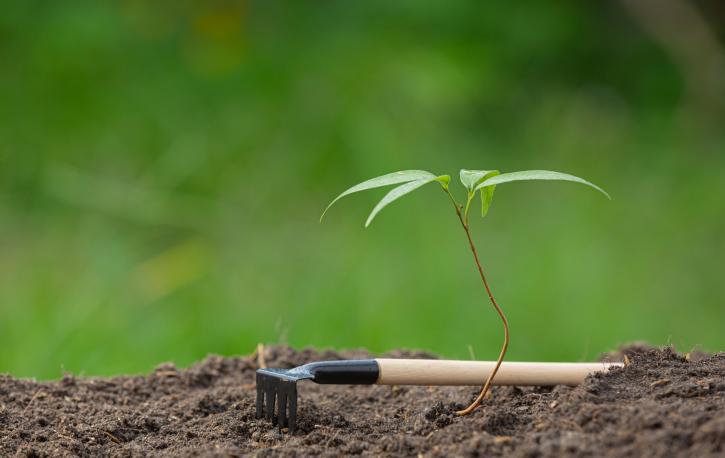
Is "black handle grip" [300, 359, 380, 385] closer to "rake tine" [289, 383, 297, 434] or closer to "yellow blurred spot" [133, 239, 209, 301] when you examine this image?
"rake tine" [289, 383, 297, 434]

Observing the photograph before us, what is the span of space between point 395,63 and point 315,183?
34.9 inches

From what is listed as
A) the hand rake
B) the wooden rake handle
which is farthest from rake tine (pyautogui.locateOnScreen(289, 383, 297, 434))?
the wooden rake handle

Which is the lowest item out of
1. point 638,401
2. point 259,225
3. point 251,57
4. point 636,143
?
point 638,401

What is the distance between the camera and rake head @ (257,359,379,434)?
4.96 feet

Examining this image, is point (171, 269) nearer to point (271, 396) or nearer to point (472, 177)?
point (271, 396)

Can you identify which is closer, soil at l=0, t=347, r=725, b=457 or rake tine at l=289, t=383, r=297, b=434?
soil at l=0, t=347, r=725, b=457

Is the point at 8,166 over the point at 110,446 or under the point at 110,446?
over

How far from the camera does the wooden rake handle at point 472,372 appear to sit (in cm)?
155

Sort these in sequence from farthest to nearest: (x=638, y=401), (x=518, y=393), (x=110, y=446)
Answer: (x=518, y=393)
(x=110, y=446)
(x=638, y=401)

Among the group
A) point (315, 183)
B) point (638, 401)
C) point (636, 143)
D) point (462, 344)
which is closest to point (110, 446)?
point (638, 401)

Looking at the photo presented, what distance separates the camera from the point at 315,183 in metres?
4.30

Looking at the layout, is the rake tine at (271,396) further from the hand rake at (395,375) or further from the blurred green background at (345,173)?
the blurred green background at (345,173)

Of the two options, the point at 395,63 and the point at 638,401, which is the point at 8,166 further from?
the point at 638,401

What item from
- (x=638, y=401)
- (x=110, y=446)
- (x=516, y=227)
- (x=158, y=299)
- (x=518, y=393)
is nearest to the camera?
(x=638, y=401)
